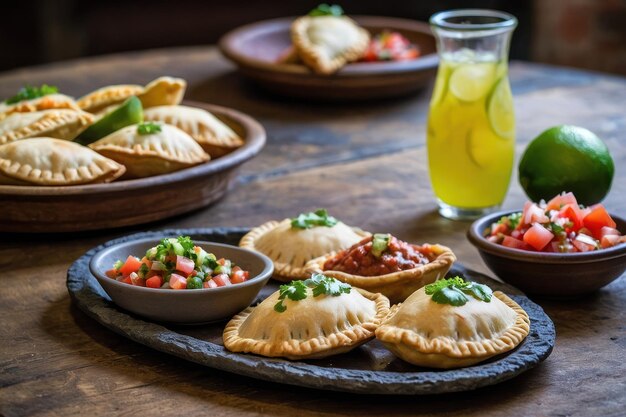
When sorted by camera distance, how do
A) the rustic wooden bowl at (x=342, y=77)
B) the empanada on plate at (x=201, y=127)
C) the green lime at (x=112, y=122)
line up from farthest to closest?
the rustic wooden bowl at (x=342, y=77)
the empanada on plate at (x=201, y=127)
the green lime at (x=112, y=122)

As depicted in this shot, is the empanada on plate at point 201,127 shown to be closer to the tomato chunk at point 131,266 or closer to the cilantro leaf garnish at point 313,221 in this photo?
the cilantro leaf garnish at point 313,221

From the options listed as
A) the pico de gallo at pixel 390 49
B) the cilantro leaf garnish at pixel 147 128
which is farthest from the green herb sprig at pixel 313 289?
the pico de gallo at pixel 390 49

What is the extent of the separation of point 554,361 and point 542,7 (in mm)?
4228

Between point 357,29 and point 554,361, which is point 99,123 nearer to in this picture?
point 554,361

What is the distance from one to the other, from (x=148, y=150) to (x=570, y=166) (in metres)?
0.96

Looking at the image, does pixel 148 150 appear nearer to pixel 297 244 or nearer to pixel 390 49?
pixel 297 244

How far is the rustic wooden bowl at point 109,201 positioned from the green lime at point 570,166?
699 millimetres

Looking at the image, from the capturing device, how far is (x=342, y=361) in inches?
62.0

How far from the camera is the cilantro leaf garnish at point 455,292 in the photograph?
1.54 metres

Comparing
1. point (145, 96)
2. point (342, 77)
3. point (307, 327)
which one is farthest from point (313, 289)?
point (342, 77)

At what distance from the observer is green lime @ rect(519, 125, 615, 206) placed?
2203 mm

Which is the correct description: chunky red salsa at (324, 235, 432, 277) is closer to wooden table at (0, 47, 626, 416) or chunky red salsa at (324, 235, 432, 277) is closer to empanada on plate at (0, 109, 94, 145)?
wooden table at (0, 47, 626, 416)

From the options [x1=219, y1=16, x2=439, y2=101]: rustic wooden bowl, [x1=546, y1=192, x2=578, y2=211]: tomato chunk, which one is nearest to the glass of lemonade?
[x1=546, y1=192, x2=578, y2=211]: tomato chunk

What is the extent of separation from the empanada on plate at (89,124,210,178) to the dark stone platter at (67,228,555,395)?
49 cm
